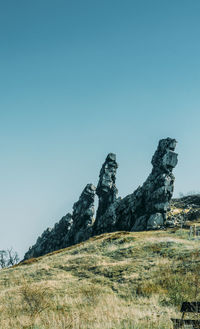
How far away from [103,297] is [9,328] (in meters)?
6.03

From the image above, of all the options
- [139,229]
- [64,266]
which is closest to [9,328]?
[64,266]

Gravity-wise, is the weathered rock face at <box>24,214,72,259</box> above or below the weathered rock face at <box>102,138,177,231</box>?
below

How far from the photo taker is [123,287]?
17578 millimetres

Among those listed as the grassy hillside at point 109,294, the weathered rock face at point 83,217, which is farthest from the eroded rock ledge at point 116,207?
the grassy hillside at point 109,294

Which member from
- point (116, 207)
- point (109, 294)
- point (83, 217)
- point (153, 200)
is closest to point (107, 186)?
point (116, 207)

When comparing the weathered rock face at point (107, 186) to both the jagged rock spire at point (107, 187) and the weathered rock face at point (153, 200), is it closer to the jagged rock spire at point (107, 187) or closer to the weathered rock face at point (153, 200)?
the jagged rock spire at point (107, 187)

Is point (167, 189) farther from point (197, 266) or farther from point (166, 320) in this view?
point (166, 320)

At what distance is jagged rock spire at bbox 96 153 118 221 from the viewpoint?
84438 mm

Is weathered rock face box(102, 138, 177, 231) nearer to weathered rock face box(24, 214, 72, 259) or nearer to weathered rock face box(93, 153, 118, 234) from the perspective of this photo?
weathered rock face box(93, 153, 118, 234)

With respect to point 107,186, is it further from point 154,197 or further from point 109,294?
point 109,294

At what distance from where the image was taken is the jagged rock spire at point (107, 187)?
277 feet

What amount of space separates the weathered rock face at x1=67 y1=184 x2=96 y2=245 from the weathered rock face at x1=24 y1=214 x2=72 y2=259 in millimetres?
3899

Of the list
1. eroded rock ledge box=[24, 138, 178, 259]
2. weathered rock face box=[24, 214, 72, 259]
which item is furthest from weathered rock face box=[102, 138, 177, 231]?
weathered rock face box=[24, 214, 72, 259]

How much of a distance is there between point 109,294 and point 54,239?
261ft
